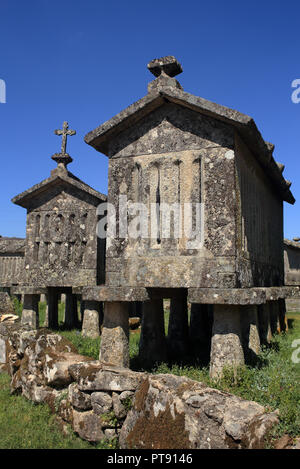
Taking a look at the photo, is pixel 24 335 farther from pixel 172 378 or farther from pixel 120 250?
pixel 172 378

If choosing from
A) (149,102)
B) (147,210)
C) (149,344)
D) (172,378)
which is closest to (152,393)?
(172,378)

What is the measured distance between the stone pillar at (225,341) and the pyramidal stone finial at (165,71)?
366 centimetres

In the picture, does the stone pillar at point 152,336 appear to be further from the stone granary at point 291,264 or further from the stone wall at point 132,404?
the stone granary at point 291,264

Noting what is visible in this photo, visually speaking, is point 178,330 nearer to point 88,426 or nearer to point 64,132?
point 88,426

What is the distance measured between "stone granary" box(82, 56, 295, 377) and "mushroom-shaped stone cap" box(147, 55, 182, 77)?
0.7 inches

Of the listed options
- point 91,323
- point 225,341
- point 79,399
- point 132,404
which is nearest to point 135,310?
point 91,323

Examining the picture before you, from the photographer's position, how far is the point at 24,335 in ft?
23.7

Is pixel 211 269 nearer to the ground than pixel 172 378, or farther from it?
farther from it

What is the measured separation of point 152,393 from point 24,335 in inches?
135

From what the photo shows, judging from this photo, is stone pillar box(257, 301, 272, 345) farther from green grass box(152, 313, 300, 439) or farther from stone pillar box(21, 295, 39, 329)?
stone pillar box(21, 295, 39, 329)

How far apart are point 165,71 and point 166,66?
3.1 inches

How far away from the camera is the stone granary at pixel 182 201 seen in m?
6.15

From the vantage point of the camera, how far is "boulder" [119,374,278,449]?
3799 mm

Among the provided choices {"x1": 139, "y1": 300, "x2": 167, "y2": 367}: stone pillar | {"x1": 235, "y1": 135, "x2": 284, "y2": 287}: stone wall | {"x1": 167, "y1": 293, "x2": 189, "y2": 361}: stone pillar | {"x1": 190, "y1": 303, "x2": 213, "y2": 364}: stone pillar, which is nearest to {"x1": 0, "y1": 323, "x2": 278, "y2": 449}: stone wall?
{"x1": 139, "y1": 300, "x2": 167, "y2": 367}: stone pillar
